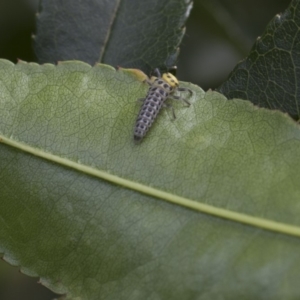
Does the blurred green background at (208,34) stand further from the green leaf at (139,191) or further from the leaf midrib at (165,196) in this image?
the leaf midrib at (165,196)

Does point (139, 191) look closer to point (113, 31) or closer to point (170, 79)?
point (170, 79)

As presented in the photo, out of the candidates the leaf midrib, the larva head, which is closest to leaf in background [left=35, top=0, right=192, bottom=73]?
the larva head

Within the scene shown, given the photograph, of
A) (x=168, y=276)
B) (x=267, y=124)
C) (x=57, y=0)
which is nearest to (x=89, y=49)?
(x=57, y=0)

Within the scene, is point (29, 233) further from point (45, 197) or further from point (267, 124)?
point (267, 124)

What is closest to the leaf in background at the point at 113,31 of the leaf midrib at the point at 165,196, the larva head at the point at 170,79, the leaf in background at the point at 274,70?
the larva head at the point at 170,79

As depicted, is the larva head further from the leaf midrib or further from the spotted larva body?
the leaf midrib
